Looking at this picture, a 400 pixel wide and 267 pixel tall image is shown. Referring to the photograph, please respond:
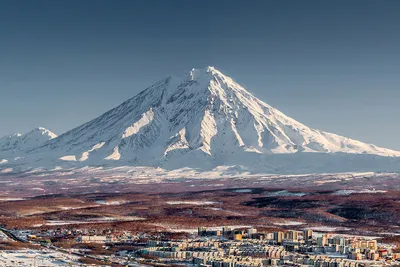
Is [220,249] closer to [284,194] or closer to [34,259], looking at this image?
[34,259]

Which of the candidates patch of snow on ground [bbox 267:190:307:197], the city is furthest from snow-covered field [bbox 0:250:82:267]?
patch of snow on ground [bbox 267:190:307:197]

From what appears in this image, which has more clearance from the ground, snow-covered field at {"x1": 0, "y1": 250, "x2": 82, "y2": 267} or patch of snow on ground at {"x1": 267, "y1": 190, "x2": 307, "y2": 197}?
patch of snow on ground at {"x1": 267, "y1": 190, "x2": 307, "y2": 197}

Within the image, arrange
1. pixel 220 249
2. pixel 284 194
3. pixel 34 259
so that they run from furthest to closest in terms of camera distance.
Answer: pixel 284 194 < pixel 220 249 < pixel 34 259

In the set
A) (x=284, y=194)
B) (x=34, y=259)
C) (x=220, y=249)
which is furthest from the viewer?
(x=284, y=194)

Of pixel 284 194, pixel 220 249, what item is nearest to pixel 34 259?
pixel 220 249

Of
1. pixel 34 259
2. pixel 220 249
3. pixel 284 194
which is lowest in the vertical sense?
pixel 34 259

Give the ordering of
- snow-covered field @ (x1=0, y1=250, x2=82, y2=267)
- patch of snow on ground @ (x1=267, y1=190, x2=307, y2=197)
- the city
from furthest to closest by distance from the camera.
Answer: patch of snow on ground @ (x1=267, y1=190, x2=307, y2=197), the city, snow-covered field @ (x1=0, y1=250, x2=82, y2=267)

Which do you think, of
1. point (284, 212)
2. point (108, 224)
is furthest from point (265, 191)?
point (108, 224)

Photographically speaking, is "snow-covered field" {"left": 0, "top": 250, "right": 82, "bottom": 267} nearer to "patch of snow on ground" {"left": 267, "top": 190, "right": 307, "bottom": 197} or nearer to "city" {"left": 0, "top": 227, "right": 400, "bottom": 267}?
"city" {"left": 0, "top": 227, "right": 400, "bottom": 267}

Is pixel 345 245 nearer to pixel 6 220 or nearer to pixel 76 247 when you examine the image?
pixel 76 247

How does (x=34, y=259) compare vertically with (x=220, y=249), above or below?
below

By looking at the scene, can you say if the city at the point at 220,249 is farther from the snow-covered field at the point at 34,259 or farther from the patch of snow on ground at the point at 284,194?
the patch of snow on ground at the point at 284,194
